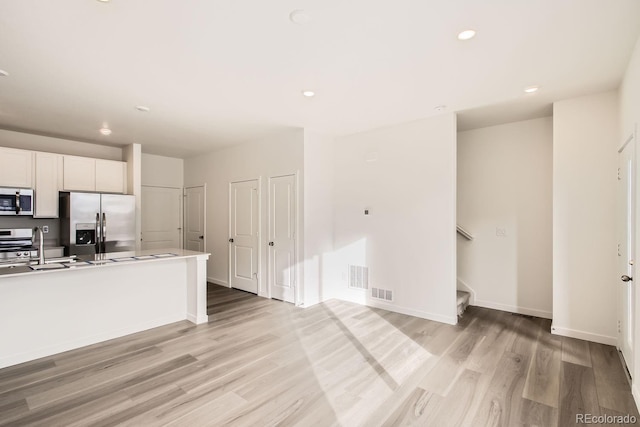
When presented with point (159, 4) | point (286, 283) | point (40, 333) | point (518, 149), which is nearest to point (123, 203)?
point (40, 333)

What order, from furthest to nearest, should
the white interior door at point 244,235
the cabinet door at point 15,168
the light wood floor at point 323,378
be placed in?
the white interior door at point 244,235 → the cabinet door at point 15,168 → the light wood floor at point 323,378

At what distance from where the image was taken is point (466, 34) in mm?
2240

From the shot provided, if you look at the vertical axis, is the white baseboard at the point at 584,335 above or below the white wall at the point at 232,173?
below

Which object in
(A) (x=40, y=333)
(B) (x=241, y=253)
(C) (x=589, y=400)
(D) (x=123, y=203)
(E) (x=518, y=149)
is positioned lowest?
(C) (x=589, y=400)

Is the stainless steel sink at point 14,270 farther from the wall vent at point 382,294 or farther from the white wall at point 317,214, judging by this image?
the wall vent at point 382,294

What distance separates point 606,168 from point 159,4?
428 cm

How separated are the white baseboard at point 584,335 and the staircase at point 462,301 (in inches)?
39.9

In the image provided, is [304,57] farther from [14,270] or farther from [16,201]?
[16,201]

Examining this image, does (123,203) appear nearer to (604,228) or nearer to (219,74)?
(219,74)

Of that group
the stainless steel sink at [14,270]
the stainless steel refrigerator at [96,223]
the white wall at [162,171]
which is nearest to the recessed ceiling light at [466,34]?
the stainless steel sink at [14,270]

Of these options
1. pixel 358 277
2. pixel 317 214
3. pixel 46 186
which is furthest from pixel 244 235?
pixel 46 186

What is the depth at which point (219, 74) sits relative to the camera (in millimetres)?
2900

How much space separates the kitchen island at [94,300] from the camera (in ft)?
9.64

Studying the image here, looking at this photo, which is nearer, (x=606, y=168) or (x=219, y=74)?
(x=219, y=74)
